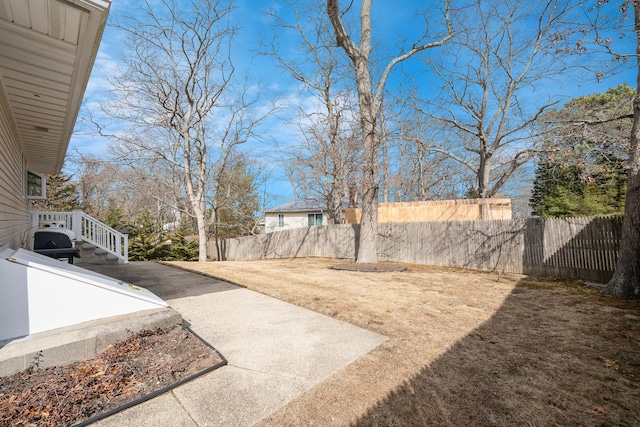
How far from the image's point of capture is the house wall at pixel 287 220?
2773 cm

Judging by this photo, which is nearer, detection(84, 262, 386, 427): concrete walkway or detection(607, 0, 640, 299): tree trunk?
detection(84, 262, 386, 427): concrete walkway

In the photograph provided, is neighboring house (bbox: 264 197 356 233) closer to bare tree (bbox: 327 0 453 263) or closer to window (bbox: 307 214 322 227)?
window (bbox: 307 214 322 227)

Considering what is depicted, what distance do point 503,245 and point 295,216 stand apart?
21.2 metres

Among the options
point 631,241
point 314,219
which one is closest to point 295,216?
point 314,219

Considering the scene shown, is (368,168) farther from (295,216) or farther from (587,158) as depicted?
(295,216)

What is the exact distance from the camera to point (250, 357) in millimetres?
2541

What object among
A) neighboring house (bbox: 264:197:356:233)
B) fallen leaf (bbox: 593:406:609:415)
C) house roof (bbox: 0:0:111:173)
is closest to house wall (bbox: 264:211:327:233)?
neighboring house (bbox: 264:197:356:233)

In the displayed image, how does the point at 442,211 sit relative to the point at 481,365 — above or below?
above

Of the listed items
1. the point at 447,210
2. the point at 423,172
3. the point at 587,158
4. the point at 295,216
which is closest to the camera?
the point at 587,158

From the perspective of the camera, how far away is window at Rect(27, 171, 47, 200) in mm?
8162

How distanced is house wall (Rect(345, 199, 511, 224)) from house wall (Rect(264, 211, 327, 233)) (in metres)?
12.0

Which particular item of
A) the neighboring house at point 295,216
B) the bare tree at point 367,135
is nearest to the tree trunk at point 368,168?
the bare tree at point 367,135

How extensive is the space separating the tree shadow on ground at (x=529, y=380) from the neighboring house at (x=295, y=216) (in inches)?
929

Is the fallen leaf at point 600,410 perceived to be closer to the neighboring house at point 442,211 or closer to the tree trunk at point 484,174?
the neighboring house at point 442,211
